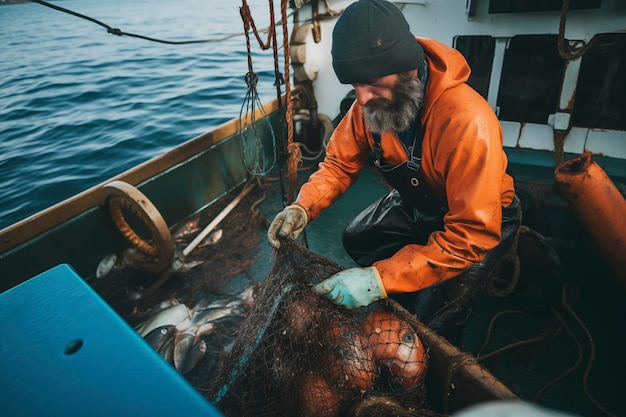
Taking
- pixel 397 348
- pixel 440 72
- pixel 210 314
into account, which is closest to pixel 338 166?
pixel 440 72

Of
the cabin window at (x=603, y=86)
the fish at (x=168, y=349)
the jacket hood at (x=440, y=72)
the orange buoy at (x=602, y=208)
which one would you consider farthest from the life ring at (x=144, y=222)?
the cabin window at (x=603, y=86)

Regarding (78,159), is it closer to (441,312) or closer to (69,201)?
(69,201)

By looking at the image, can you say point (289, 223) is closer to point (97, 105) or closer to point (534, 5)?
point (534, 5)

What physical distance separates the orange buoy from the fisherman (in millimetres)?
695

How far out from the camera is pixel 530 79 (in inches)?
180

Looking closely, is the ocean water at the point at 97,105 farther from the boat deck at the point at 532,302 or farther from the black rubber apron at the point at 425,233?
the black rubber apron at the point at 425,233

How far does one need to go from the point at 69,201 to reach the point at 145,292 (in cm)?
121

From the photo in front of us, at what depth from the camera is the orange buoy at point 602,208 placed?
9.77 feet

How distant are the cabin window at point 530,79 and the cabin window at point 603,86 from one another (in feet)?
0.85

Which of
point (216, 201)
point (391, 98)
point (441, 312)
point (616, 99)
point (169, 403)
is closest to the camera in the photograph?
point (169, 403)

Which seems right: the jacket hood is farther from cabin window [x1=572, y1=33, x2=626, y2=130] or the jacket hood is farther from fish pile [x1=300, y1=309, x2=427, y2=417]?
cabin window [x1=572, y1=33, x2=626, y2=130]

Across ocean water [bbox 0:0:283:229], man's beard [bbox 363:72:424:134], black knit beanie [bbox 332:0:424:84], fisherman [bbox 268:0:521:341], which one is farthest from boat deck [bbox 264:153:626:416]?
ocean water [bbox 0:0:283:229]

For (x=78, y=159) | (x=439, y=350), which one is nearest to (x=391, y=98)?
(x=439, y=350)

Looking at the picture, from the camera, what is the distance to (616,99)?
4.25 metres
